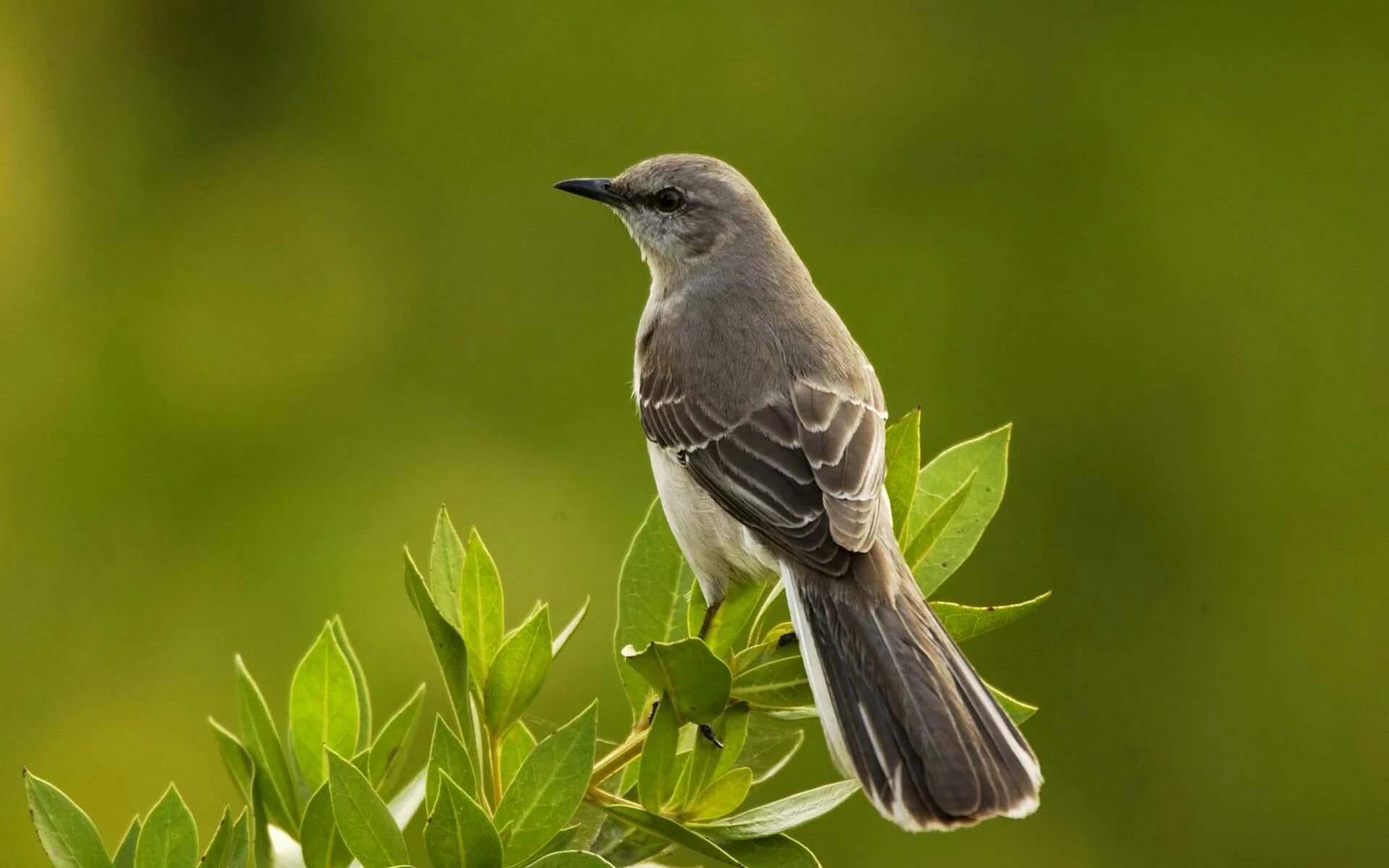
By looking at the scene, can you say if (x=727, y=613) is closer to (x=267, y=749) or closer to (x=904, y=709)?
(x=904, y=709)

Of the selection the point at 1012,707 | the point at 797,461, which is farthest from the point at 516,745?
the point at 797,461

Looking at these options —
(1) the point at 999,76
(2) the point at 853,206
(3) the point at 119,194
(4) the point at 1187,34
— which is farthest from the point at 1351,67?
(3) the point at 119,194

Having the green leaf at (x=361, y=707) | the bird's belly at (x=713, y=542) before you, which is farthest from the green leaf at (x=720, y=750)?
the bird's belly at (x=713, y=542)

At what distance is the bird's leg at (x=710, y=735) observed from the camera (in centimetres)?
264

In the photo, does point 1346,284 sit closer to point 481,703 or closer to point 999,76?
point 999,76

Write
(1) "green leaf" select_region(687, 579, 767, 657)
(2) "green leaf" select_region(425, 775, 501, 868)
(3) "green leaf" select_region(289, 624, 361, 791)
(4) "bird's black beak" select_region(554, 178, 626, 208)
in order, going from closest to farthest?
(2) "green leaf" select_region(425, 775, 501, 868)
(3) "green leaf" select_region(289, 624, 361, 791)
(1) "green leaf" select_region(687, 579, 767, 657)
(4) "bird's black beak" select_region(554, 178, 626, 208)

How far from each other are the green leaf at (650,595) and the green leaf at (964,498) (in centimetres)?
51

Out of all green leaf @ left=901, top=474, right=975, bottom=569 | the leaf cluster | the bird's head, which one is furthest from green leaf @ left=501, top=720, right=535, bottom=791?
the bird's head

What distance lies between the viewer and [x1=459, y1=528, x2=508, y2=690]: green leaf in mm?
2721

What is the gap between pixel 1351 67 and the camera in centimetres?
676

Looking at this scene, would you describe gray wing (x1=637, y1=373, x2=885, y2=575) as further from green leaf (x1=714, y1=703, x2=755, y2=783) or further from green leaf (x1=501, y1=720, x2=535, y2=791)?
green leaf (x1=501, y1=720, x2=535, y2=791)

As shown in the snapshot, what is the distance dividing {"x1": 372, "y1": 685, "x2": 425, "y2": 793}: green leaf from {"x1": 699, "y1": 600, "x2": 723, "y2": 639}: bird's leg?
920mm

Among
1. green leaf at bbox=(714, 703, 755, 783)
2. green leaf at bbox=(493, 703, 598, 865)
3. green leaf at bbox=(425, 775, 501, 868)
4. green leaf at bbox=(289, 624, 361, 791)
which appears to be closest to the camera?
green leaf at bbox=(425, 775, 501, 868)

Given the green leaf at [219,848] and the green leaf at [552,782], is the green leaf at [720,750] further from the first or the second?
the green leaf at [219,848]
